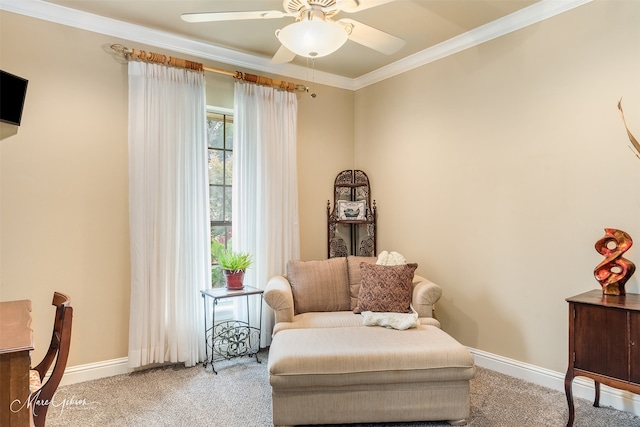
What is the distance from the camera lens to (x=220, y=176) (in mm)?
3824

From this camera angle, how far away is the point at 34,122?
2846 millimetres

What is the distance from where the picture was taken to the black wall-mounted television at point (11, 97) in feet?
8.54

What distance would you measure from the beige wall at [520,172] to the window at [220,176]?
1650 mm

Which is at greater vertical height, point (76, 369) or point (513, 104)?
point (513, 104)

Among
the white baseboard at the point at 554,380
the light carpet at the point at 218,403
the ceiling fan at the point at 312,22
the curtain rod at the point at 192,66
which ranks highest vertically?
the curtain rod at the point at 192,66

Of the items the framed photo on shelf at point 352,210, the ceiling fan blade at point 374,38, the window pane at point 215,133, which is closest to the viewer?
the ceiling fan blade at point 374,38

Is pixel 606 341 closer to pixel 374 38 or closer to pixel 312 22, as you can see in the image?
pixel 374 38

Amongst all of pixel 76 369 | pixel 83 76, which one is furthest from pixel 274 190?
pixel 76 369

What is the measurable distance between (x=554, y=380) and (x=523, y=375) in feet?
0.73

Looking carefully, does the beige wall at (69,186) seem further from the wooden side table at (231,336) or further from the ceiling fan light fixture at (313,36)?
the ceiling fan light fixture at (313,36)

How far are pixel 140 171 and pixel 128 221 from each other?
1.36ft

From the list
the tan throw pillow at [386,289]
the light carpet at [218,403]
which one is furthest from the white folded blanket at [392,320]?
the light carpet at [218,403]

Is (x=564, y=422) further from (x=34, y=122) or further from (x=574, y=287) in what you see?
(x=34, y=122)

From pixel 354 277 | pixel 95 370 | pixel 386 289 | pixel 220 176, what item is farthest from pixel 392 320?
pixel 95 370
